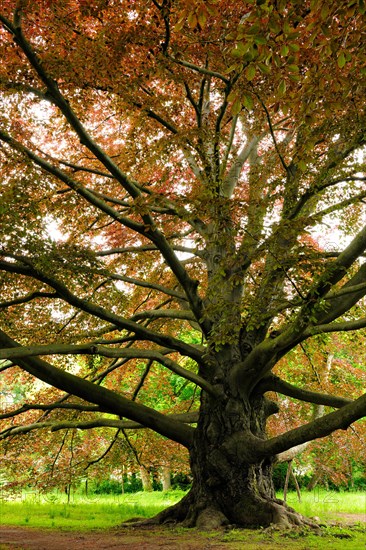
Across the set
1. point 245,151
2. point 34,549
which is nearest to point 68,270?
point 34,549

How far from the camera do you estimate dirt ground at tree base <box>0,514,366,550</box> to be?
18.9 feet

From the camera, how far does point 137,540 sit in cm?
647

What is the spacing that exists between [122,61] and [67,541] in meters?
5.96

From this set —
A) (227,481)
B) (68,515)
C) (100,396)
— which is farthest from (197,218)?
(68,515)

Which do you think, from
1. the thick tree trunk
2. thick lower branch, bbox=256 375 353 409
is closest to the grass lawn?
the thick tree trunk

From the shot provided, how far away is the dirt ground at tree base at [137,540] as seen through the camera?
575 centimetres

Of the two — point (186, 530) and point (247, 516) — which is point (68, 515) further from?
point (247, 516)

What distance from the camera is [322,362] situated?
10727mm

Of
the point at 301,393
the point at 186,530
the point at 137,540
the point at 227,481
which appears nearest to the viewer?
the point at 137,540

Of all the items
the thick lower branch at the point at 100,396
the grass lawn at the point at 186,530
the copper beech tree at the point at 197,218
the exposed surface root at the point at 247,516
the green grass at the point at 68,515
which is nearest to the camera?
the copper beech tree at the point at 197,218

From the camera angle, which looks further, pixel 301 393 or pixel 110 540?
pixel 301 393

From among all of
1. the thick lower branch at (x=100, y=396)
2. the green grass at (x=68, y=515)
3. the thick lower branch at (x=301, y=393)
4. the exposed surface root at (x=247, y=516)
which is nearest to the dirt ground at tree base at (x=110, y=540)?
the exposed surface root at (x=247, y=516)

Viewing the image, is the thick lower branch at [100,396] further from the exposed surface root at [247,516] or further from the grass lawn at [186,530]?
the grass lawn at [186,530]

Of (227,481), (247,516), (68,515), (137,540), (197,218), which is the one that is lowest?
(137,540)
